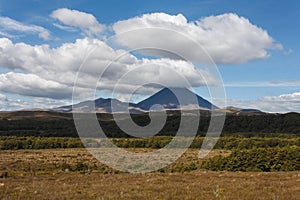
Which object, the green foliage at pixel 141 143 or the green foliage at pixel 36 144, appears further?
the green foliage at pixel 36 144

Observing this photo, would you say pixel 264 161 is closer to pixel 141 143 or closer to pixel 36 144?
pixel 141 143

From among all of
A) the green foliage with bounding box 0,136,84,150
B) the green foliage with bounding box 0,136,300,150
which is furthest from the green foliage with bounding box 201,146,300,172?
the green foliage with bounding box 0,136,84,150

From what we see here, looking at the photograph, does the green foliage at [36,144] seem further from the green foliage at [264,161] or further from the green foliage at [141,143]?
the green foliage at [264,161]

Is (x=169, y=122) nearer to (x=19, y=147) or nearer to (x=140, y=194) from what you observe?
(x=19, y=147)

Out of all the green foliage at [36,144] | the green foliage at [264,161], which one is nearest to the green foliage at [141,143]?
the green foliage at [36,144]

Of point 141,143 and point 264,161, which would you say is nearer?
point 264,161

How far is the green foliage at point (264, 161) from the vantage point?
112ft

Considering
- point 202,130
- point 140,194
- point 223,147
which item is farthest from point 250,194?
point 202,130

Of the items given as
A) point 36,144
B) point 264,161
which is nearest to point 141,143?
point 36,144

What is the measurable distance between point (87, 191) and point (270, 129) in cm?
17003

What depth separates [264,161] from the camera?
34750 mm

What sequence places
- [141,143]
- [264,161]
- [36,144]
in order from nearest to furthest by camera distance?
[264,161] → [36,144] → [141,143]

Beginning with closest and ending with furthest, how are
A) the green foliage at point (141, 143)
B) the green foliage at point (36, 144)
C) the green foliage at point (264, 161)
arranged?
the green foliage at point (264, 161) < the green foliage at point (141, 143) < the green foliage at point (36, 144)

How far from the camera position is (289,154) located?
3534 cm
